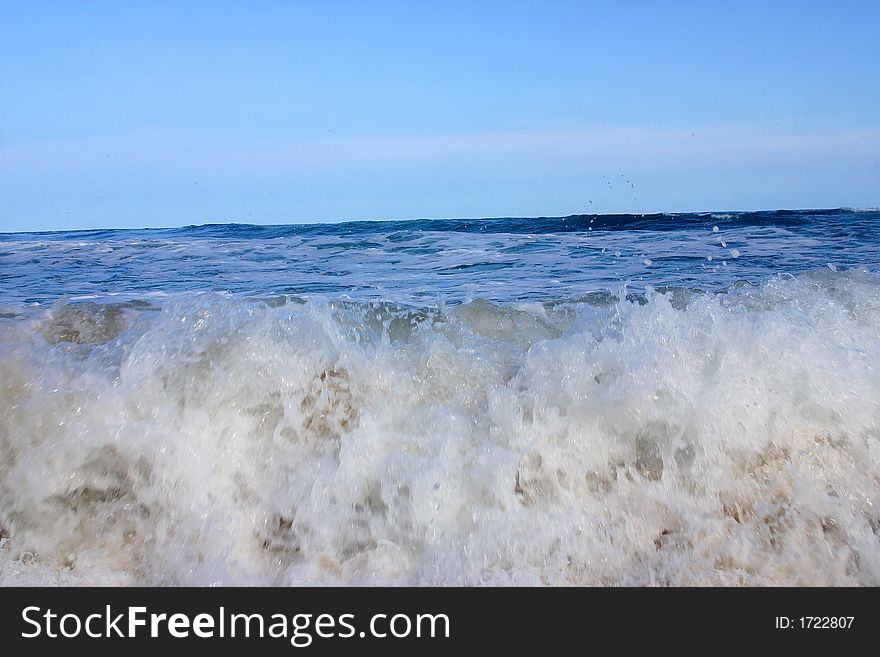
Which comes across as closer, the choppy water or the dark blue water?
the choppy water

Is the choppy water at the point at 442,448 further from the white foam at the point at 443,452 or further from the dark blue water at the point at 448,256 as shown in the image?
the dark blue water at the point at 448,256

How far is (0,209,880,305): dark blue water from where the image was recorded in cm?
647

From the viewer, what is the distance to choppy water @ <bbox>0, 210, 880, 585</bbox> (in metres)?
2.84

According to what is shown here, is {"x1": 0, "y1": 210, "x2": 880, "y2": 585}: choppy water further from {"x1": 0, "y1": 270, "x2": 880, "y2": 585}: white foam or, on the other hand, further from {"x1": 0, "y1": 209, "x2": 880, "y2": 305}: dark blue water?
{"x1": 0, "y1": 209, "x2": 880, "y2": 305}: dark blue water

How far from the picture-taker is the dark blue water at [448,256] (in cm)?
647

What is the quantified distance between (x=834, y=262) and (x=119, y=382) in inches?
253

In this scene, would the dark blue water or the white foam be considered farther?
the dark blue water

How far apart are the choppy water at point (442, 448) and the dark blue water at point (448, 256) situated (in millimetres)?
1931

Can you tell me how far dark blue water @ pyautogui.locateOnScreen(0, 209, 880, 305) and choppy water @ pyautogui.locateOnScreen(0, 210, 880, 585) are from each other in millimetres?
1931

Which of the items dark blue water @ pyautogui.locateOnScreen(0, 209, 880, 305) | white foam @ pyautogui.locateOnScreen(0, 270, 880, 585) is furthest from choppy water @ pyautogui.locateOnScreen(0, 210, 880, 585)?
dark blue water @ pyautogui.locateOnScreen(0, 209, 880, 305)

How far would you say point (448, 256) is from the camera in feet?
28.3

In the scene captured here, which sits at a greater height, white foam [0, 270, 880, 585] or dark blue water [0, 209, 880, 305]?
dark blue water [0, 209, 880, 305]

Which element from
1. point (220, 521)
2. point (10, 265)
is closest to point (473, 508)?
point (220, 521)
